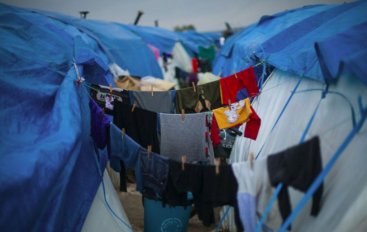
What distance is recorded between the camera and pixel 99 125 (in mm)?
4070

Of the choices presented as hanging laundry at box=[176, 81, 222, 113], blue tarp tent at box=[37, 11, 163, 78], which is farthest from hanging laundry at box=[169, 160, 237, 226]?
blue tarp tent at box=[37, 11, 163, 78]

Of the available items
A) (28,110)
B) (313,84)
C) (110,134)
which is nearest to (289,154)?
(313,84)

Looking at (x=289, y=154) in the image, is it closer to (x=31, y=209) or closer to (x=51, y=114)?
(x=31, y=209)

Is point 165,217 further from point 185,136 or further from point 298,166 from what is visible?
point 298,166

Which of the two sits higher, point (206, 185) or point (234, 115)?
point (234, 115)

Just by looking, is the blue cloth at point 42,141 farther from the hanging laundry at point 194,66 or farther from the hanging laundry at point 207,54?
the hanging laundry at point 207,54

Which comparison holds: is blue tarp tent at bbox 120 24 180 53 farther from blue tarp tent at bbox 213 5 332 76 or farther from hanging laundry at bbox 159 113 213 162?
hanging laundry at bbox 159 113 213 162

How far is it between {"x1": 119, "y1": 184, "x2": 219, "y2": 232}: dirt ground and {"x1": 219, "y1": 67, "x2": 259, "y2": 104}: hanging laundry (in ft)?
6.53

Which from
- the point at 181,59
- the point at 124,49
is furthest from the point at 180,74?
the point at 124,49

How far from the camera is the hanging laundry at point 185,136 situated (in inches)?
167

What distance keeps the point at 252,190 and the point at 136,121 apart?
196cm

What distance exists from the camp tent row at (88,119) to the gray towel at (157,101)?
930 millimetres

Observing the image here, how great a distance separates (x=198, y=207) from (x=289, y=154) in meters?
1.15

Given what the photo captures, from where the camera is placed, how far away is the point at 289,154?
269cm
